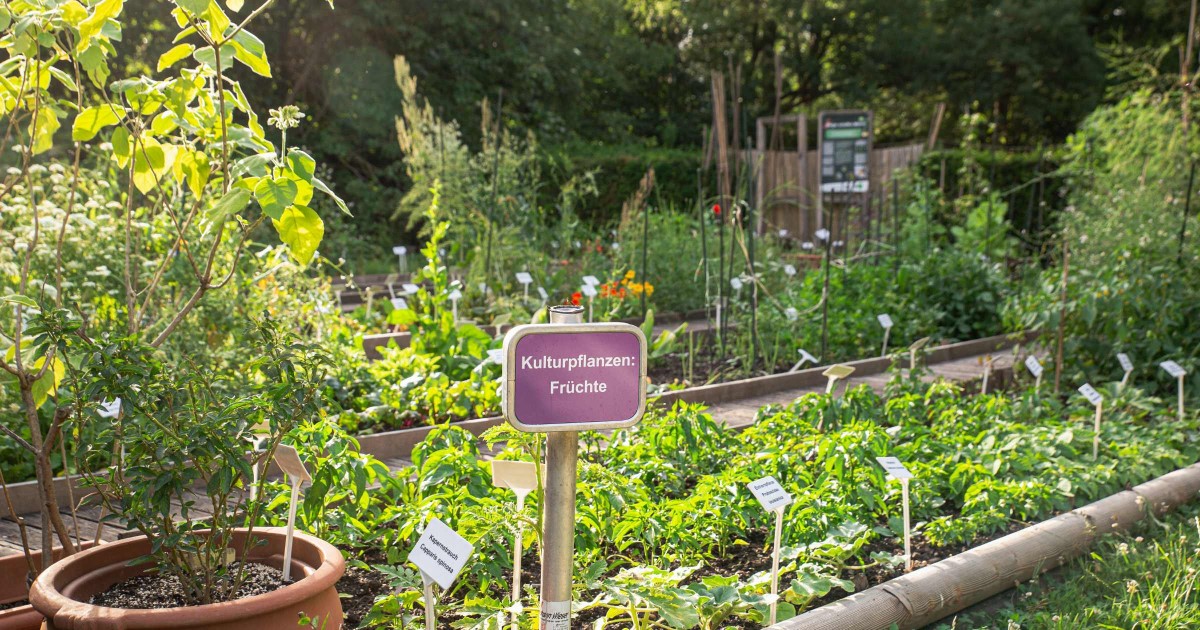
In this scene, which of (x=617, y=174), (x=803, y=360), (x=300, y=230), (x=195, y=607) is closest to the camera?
(x=195, y=607)

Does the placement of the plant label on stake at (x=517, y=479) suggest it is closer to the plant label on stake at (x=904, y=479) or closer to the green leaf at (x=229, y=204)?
the green leaf at (x=229, y=204)

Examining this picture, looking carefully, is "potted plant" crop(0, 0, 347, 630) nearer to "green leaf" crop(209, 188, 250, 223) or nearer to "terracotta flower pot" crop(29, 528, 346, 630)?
"green leaf" crop(209, 188, 250, 223)

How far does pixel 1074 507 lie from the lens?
400 centimetres

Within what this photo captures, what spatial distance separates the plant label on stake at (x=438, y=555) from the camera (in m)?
2.04

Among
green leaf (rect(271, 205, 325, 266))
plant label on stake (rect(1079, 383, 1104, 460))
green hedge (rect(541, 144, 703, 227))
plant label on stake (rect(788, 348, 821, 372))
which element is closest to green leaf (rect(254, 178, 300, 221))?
green leaf (rect(271, 205, 325, 266))

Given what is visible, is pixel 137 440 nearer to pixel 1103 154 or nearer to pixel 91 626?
pixel 91 626

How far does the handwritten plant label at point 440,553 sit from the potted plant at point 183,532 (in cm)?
28

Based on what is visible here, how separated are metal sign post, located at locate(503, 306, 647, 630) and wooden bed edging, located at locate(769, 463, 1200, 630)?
2.70 ft

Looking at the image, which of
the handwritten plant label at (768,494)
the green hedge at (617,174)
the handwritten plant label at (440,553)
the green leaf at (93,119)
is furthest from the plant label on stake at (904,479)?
the green hedge at (617,174)

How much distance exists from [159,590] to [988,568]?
93.8 inches

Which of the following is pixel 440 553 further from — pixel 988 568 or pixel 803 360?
pixel 803 360

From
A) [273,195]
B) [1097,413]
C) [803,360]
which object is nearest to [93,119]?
[273,195]

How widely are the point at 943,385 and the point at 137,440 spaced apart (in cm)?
361

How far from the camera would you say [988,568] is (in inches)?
126
